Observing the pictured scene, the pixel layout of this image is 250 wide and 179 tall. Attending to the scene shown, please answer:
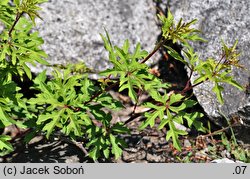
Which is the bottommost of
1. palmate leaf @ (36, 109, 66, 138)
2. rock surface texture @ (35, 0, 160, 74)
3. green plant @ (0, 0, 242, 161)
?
palmate leaf @ (36, 109, 66, 138)

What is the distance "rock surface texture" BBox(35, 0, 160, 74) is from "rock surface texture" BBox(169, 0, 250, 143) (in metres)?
0.48

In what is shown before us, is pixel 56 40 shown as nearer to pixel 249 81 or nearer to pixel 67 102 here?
pixel 67 102

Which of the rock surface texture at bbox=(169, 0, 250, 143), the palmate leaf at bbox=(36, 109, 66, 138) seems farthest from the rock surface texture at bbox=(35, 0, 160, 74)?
the palmate leaf at bbox=(36, 109, 66, 138)

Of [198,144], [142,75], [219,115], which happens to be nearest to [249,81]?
[219,115]

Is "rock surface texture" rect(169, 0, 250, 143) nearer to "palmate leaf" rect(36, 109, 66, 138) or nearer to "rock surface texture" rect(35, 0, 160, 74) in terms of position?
"rock surface texture" rect(35, 0, 160, 74)

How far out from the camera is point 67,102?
11.8ft

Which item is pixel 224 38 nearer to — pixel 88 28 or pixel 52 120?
pixel 88 28

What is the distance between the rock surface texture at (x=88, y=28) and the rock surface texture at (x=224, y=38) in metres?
0.48

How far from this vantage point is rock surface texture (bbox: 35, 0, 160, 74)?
15.8ft

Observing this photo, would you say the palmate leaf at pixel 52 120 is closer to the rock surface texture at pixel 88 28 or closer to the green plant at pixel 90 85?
the green plant at pixel 90 85

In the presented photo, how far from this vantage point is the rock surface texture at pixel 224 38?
4.41 m

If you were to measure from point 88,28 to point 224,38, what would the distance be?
1.44 m

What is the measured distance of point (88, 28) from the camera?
493 centimetres

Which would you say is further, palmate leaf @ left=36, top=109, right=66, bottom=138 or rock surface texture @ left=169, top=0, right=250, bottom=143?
rock surface texture @ left=169, top=0, right=250, bottom=143
